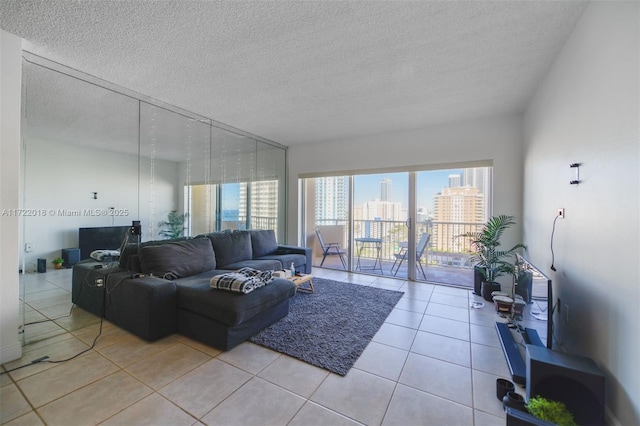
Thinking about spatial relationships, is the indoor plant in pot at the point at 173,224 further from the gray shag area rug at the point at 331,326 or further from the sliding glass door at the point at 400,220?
the sliding glass door at the point at 400,220

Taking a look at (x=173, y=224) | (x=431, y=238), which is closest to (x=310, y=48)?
(x=173, y=224)

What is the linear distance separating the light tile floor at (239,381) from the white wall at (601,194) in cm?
64

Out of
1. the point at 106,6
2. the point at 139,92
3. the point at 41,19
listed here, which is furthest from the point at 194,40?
the point at 139,92

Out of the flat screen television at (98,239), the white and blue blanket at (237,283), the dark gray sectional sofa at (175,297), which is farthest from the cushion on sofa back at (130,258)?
the white and blue blanket at (237,283)

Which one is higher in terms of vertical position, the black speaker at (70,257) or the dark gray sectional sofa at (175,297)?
the black speaker at (70,257)

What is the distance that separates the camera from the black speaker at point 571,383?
1.29 m

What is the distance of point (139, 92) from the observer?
291 centimetres

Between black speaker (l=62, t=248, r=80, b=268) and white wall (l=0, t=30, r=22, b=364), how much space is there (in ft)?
2.81

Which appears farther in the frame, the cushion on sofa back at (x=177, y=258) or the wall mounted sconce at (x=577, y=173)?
the cushion on sofa back at (x=177, y=258)

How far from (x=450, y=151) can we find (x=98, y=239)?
470 cm

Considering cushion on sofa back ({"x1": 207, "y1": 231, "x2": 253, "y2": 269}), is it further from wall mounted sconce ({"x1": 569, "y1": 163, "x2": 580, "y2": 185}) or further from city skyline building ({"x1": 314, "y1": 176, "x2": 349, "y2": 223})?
wall mounted sconce ({"x1": 569, "y1": 163, "x2": 580, "y2": 185})

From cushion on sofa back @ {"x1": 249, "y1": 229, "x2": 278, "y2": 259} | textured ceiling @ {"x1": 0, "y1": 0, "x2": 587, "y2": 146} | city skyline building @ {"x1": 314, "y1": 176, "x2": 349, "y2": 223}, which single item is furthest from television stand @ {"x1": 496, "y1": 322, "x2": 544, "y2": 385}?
cushion on sofa back @ {"x1": 249, "y1": 229, "x2": 278, "y2": 259}

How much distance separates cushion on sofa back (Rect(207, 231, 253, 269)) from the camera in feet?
11.7

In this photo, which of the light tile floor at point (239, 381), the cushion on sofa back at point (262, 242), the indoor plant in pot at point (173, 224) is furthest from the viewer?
the cushion on sofa back at point (262, 242)
